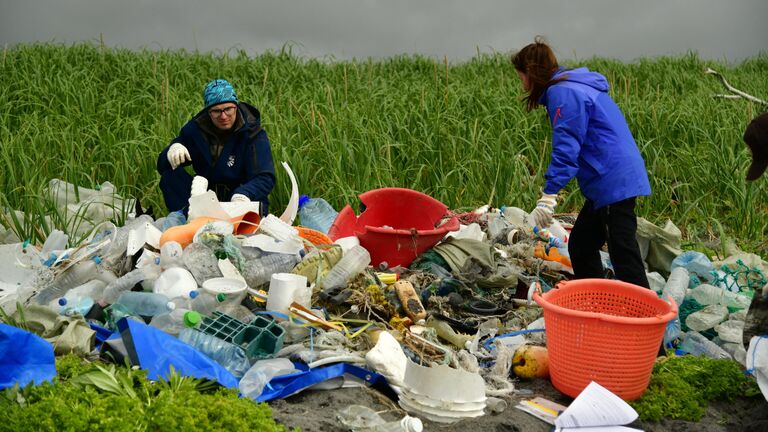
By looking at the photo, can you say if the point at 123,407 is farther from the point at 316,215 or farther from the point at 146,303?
the point at 316,215

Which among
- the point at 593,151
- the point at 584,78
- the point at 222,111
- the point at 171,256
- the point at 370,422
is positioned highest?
the point at 584,78

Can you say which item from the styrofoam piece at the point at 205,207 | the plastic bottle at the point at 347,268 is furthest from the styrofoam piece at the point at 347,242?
the styrofoam piece at the point at 205,207

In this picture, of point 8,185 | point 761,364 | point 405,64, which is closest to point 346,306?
point 761,364

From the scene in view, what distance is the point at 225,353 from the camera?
3.37m

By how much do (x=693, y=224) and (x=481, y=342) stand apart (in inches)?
145

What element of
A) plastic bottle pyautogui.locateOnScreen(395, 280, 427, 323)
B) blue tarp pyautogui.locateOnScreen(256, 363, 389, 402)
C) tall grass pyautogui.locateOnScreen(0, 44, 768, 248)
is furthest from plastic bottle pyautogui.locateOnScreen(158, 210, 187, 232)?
blue tarp pyautogui.locateOnScreen(256, 363, 389, 402)

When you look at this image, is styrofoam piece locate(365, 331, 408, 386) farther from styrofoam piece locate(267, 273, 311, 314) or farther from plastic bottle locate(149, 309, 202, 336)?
plastic bottle locate(149, 309, 202, 336)

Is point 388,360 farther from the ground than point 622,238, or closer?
closer

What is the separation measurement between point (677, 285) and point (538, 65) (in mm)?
1514

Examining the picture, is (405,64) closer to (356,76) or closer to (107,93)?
(356,76)

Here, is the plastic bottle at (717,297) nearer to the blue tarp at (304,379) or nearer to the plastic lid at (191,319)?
the blue tarp at (304,379)

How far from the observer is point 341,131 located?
755 centimetres

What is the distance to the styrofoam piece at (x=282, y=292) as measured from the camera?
12.8 feet

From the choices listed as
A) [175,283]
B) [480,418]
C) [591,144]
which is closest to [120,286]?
[175,283]
